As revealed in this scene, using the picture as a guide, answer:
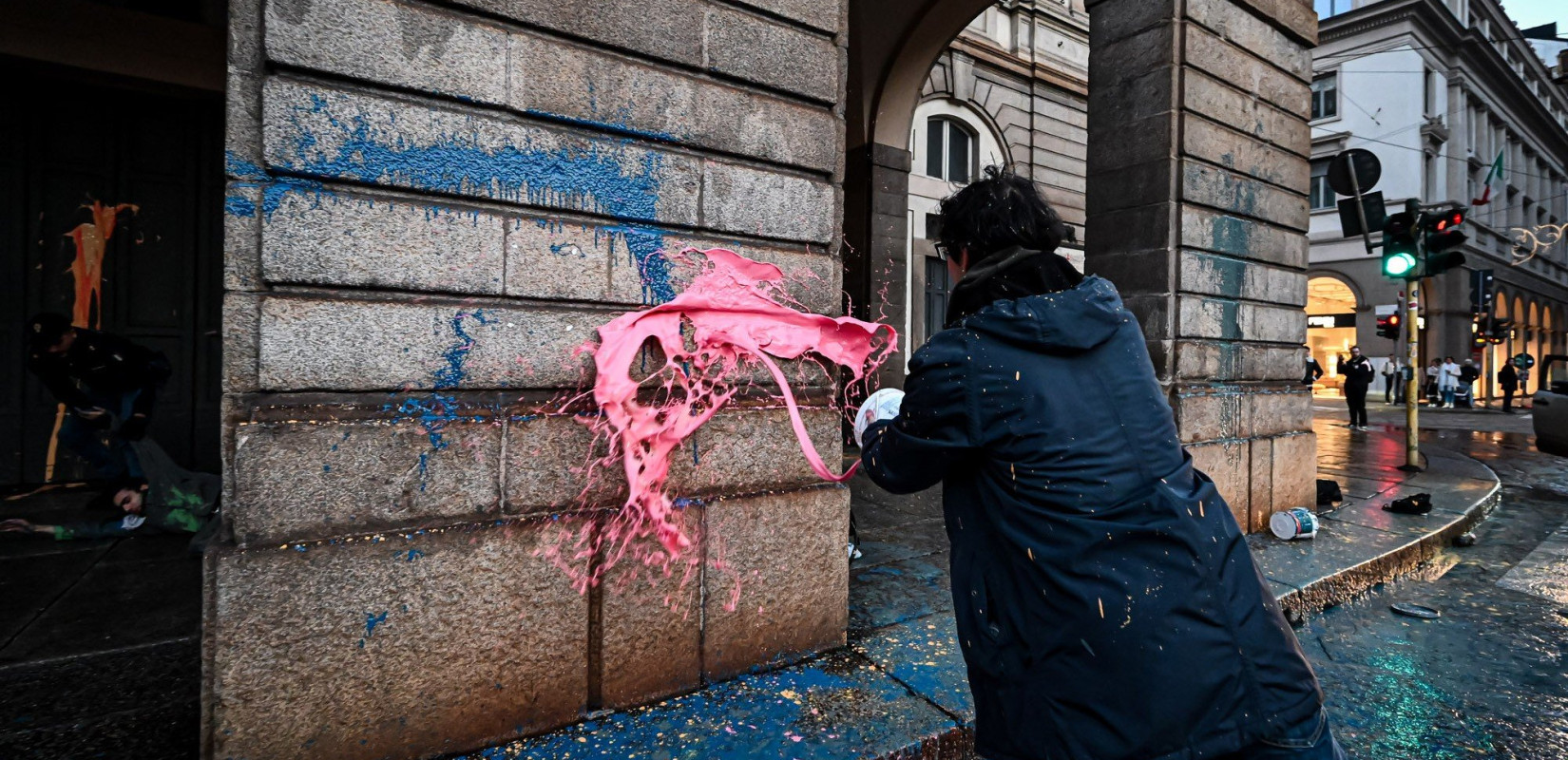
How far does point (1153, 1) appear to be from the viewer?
5086 millimetres

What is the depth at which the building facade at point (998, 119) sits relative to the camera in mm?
11898

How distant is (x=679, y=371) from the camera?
110 inches

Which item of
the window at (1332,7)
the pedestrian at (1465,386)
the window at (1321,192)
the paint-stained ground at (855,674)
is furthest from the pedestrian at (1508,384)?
the paint-stained ground at (855,674)

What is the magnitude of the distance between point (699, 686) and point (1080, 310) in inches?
85.8

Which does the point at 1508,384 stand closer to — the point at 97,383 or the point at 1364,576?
the point at 1364,576

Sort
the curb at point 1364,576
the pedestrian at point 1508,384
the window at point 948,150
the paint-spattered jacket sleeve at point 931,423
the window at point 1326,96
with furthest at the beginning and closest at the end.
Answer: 1. the window at point 1326,96
2. the pedestrian at point 1508,384
3. the window at point 948,150
4. the curb at point 1364,576
5. the paint-spattered jacket sleeve at point 931,423

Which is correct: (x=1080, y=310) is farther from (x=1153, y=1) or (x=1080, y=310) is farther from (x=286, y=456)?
(x=1153, y=1)

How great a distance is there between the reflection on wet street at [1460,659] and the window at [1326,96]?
27654 millimetres

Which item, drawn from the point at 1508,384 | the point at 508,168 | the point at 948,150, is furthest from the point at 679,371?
the point at 1508,384

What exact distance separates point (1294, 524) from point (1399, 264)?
16.2ft

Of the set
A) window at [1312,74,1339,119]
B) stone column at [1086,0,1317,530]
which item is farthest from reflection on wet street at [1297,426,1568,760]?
window at [1312,74,1339,119]

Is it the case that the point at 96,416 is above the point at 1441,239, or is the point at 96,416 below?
below

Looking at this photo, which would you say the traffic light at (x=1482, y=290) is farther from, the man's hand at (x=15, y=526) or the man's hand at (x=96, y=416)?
the man's hand at (x=15, y=526)

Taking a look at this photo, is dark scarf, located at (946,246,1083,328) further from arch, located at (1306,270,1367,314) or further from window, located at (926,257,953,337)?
arch, located at (1306,270,1367,314)
